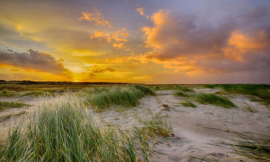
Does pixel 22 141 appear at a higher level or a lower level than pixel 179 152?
higher

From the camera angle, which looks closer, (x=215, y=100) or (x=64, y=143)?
(x=64, y=143)

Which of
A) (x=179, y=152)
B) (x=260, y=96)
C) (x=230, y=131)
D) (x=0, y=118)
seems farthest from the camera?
(x=260, y=96)

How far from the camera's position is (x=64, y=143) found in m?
1.28

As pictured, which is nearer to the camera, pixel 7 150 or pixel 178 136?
pixel 7 150

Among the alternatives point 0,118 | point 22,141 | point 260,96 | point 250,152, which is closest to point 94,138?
point 22,141

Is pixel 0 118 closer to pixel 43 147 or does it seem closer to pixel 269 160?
pixel 43 147

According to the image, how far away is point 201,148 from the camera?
1473 millimetres

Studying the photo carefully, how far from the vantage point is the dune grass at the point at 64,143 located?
3.77 ft

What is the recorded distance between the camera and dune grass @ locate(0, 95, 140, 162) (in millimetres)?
1149

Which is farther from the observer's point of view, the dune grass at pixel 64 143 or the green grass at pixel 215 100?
the green grass at pixel 215 100

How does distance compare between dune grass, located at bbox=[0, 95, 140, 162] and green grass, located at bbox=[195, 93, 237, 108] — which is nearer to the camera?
dune grass, located at bbox=[0, 95, 140, 162]

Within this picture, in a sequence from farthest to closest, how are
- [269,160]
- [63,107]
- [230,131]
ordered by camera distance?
1. [230,131]
2. [63,107]
3. [269,160]

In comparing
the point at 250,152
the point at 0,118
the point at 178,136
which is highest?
the point at 250,152

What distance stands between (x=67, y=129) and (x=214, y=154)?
1708 mm
